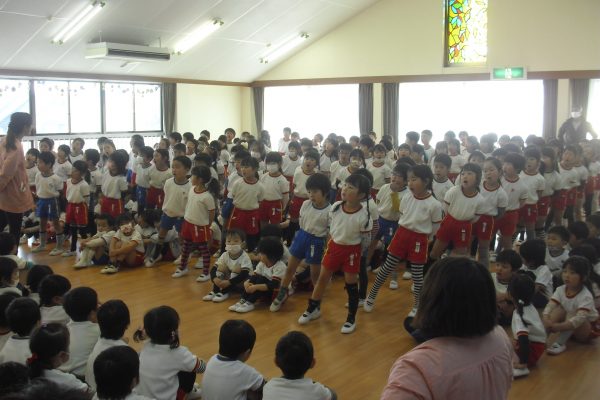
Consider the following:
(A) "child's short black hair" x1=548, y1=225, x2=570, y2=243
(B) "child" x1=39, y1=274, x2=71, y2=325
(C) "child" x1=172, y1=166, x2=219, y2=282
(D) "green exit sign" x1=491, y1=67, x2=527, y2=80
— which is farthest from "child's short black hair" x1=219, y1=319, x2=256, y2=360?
(D) "green exit sign" x1=491, y1=67, x2=527, y2=80

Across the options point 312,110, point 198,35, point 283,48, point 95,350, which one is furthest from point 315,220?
point 312,110

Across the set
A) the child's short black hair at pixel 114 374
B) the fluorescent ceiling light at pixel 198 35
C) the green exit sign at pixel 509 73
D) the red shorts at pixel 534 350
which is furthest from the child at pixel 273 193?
the green exit sign at pixel 509 73

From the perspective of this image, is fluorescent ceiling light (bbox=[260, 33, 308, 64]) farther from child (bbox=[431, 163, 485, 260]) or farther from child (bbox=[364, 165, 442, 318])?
child (bbox=[364, 165, 442, 318])

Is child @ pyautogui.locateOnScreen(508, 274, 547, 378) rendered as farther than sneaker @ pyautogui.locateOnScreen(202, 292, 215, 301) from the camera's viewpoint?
No

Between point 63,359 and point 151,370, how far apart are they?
1.45ft

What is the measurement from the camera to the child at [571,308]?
12.7 ft

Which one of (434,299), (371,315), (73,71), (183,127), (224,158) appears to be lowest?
(371,315)

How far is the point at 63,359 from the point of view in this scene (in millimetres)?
2412

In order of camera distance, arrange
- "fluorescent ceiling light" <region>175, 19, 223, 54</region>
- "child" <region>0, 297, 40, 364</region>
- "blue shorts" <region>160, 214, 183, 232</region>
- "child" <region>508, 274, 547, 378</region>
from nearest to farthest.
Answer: "child" <region>0, 297, 40, 364</region>, "child" <region>508, 274, 547, 378</region>, "blue shorts" <region>160, 214, 183, 232</region>, "fluorescent ceiling light" <region>175, 19, 223, 54</region>

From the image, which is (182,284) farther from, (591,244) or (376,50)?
(376,50)

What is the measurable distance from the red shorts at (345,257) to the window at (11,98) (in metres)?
7.88

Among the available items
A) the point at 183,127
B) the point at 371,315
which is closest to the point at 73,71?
the point at 183,127

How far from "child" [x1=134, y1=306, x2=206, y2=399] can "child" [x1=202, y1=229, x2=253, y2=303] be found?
209 cm

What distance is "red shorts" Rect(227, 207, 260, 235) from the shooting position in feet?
18.5
